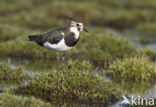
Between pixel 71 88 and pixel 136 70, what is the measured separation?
3.00 meters

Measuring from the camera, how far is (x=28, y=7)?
955 inches

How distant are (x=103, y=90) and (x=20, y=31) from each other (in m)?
8.30

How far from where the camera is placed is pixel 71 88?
9.37 meters

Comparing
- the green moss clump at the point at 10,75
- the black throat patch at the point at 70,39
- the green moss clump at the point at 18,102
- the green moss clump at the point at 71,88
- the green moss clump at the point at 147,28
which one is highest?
the green moss clump at the point at 147,28

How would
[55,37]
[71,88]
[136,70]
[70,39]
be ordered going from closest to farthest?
[71,88] → [70,39] → [55,37] → [136,70]

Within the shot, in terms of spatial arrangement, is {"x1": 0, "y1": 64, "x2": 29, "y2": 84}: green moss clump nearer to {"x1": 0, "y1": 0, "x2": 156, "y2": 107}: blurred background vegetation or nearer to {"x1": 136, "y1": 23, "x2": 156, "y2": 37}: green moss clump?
{"x1": 0, "y1": 0, "x2": 156, "y2": 107}: blurred background vegetation

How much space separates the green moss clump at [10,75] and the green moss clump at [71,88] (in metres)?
0.99

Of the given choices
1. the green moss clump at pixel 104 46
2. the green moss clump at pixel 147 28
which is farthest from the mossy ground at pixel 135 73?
the green moss clump at pixel 147 28

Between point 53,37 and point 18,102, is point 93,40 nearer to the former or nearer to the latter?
point 53,37

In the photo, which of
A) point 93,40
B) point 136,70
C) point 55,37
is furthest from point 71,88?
point 93,40

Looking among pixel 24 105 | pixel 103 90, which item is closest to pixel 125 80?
pixel 103 90

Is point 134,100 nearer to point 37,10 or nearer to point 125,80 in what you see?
point 125,80

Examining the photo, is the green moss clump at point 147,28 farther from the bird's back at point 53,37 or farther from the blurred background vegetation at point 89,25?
the bird's back at point 53,37

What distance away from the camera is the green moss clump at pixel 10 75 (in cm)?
1052
